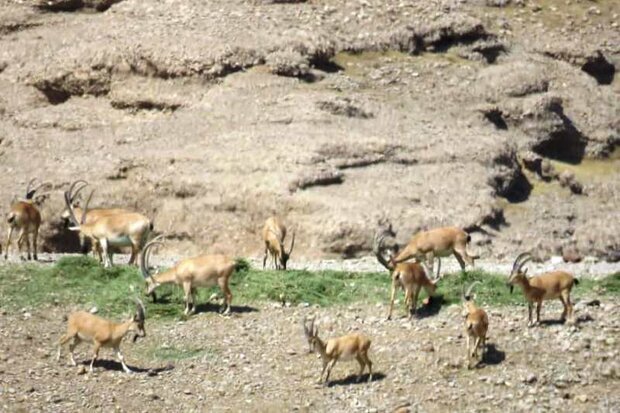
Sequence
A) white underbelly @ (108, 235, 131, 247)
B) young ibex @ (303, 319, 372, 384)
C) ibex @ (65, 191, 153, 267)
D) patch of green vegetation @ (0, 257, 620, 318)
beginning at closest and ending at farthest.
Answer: young ibex @ (303, 319, 372, 384) < patch of green vegetation @ (0, 257, 620, 318) < ibex @ (65, 191, 153, 267) < white underbelly @ (108, 235, 131, 247)

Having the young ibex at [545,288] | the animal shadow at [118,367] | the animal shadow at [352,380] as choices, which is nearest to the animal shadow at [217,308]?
the animal shadow at [118,367]

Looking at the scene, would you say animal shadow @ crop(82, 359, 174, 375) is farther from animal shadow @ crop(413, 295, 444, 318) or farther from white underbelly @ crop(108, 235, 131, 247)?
white underbelly @ crop(108, 235, 131, 247)

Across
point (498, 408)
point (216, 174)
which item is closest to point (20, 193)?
point (216, 174)

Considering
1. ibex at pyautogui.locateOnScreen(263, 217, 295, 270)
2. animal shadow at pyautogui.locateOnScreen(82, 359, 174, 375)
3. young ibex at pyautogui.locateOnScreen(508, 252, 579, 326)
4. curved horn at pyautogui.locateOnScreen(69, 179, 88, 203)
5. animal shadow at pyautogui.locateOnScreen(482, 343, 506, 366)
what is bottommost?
curved horn at pyautogui.locateOnScreen(69, 179, 88, 203)

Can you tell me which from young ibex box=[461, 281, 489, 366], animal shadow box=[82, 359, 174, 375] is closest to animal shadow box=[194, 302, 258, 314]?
animal shadow box=[82, 359, 174, 375]

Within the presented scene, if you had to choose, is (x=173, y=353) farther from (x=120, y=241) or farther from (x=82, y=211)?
(x=82, y=211)

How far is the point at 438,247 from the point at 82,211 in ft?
24.2

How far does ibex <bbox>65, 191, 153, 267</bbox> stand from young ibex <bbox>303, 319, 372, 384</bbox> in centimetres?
655

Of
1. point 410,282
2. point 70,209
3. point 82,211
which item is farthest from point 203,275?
point 82,211

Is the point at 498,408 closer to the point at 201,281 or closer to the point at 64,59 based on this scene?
the point at 201,281

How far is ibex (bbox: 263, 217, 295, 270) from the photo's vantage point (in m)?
29.2

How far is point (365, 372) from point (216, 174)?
10064 millimetres

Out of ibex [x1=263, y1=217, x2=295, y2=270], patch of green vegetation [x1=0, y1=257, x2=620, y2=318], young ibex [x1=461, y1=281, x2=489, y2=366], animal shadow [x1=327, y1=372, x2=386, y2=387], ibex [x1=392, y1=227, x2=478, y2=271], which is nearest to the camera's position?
animal shadow [x1=327, y1=372, x2=386, y2=387]

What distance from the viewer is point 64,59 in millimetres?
36625
